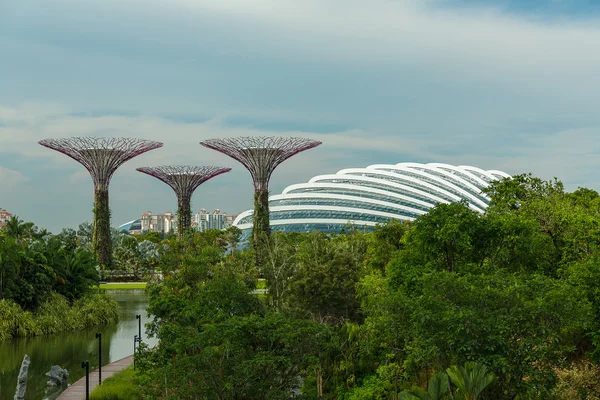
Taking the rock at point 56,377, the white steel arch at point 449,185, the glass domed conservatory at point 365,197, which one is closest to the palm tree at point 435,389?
the rock at point 56,377

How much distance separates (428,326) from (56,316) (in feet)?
91.2

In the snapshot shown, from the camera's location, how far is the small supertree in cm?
7150

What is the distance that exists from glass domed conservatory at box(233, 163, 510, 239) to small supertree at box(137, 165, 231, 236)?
23089 mm

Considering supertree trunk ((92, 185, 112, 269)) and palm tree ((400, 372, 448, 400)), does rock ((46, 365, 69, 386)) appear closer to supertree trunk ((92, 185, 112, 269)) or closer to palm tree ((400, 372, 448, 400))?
palm tree ((400, 372, 448, 400))

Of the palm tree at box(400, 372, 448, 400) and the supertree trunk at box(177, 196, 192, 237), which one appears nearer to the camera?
the palm tree at box(400, 372, 448, 400)

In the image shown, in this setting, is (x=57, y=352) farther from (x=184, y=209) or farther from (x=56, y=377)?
(x=184, y=209)

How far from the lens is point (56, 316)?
36344 millimetres

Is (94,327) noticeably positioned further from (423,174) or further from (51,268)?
(423,174)

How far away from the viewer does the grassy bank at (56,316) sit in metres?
33.7

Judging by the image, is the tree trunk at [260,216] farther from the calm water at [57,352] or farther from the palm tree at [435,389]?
the palm tree at [435,389]

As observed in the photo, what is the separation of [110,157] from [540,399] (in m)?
53.2

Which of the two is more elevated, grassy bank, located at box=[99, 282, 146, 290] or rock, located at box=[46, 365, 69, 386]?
grassy bank, located at box=[99, 282, 146, 290]

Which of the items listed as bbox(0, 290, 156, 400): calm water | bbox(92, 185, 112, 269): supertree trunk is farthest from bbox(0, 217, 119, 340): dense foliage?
bbox(92, 185, 112, 269): supertree trunk

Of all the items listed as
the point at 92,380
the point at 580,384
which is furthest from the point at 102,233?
the point at 580,384
